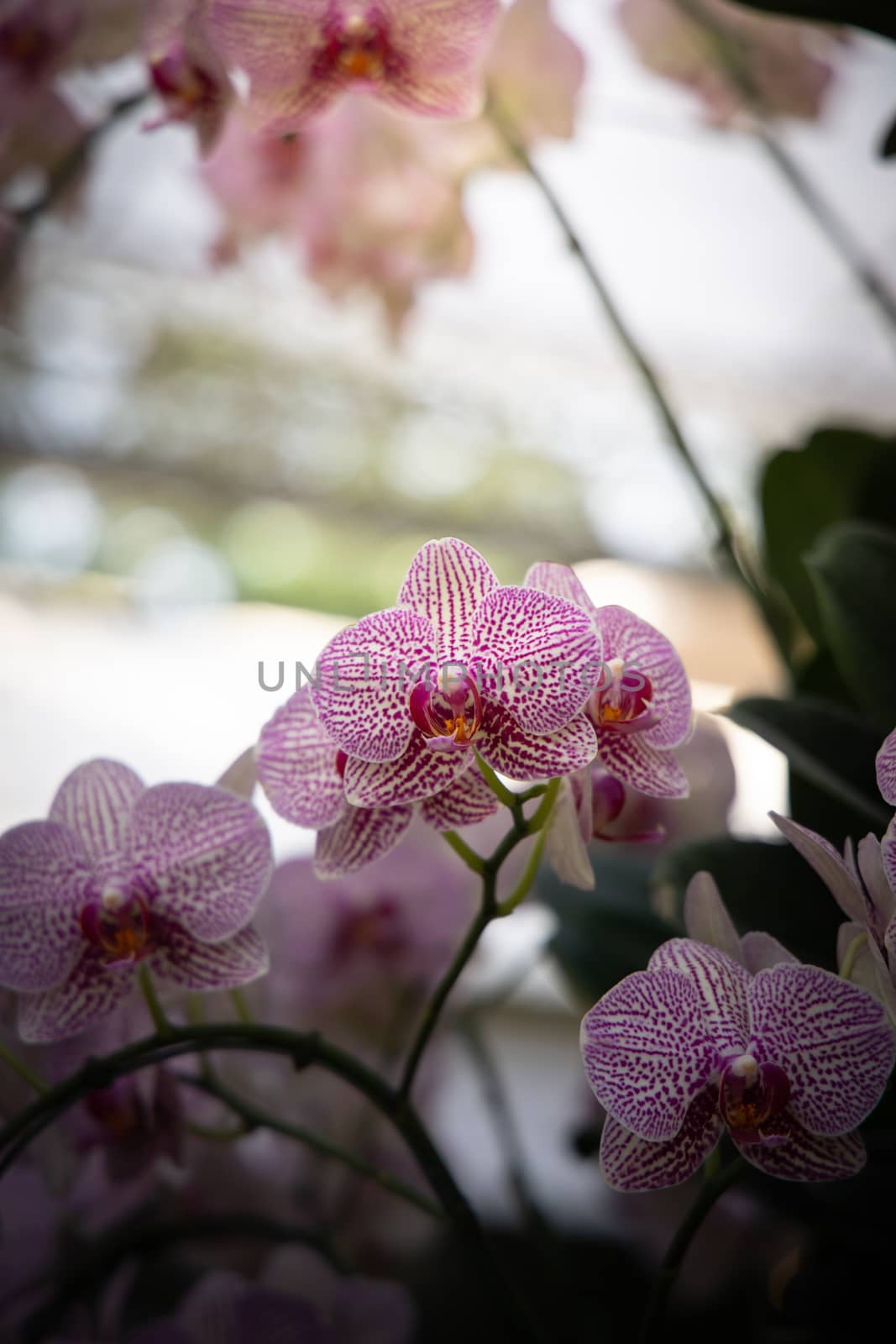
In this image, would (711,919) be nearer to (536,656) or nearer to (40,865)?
(536,656)

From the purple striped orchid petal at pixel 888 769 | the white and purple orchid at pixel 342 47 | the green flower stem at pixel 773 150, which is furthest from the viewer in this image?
the green flower stem at pixel 773 150

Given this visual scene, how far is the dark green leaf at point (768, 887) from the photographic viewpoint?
417mm

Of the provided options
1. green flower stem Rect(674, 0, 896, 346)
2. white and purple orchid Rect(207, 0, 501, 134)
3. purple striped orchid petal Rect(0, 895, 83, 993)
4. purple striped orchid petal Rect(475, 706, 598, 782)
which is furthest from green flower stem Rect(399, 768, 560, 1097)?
green flower stem Rect(674, 0, 896, 346)

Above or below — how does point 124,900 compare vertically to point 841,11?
below

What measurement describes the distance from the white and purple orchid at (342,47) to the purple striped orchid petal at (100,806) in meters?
0.27

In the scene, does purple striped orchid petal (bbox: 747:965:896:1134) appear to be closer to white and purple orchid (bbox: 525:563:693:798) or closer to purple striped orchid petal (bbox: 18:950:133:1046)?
white and purple orchid (bbox: 525:563:693:798)

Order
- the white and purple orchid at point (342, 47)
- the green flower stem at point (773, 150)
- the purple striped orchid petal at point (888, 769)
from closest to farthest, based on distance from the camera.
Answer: the purple striped orchid petal at point (888, 769) → the white and purple orchid at point (342, 47) → the green flower stem at point (773, 150)

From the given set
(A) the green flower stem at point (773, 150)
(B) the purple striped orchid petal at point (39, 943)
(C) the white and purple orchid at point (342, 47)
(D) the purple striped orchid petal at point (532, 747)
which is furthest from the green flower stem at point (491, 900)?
(A) the green flower stem at point (773, 150)

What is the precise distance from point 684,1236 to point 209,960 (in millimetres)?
162

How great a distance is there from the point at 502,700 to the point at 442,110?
276 mm

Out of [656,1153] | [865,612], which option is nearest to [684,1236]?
[656,1153]

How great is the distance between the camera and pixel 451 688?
0.92 ft

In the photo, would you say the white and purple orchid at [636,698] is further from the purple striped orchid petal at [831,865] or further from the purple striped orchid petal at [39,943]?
the purple striped orchid petal at [39,943]

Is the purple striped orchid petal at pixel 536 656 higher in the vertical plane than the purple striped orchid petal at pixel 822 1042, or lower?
higher
